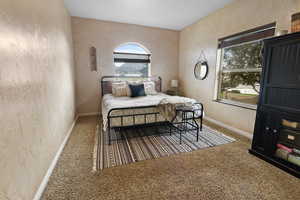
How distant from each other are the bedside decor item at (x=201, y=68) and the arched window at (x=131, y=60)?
62.4 inches

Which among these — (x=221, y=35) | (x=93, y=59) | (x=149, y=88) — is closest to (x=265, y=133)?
(x=221, y=35)

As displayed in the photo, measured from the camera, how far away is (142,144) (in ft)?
8.20

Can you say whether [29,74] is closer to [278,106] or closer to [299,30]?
[278,106]

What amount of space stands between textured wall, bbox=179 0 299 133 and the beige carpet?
1.15 metres

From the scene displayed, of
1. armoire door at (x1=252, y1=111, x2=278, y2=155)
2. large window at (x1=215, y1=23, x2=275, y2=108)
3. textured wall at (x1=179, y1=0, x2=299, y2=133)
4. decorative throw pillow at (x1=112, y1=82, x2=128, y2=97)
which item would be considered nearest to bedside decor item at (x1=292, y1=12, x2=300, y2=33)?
textured wall at (x1=179, y1=0, x2=299, y2=133)

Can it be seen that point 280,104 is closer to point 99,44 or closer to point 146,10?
point 146,10

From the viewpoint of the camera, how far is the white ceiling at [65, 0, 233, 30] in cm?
303

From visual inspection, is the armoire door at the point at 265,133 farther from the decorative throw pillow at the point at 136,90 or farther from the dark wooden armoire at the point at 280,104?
the decorative throw pillow at the point at 136,90

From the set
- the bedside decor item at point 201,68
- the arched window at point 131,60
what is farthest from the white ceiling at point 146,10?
the bedside decor item at point 201,68

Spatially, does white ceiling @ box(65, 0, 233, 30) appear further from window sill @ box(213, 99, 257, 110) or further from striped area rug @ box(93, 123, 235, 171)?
striped area rug @ box(93, 123, 235, 171)

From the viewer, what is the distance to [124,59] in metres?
4.40

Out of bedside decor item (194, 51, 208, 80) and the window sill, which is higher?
bedside decor item (194, 51, 208, 80)

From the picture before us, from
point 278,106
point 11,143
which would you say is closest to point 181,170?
point 278,106

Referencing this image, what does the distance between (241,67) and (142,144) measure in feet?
8.50
